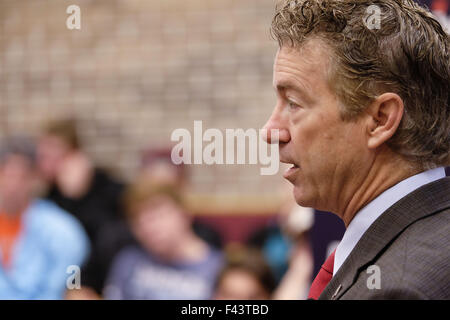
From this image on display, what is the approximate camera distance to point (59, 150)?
6.03 m

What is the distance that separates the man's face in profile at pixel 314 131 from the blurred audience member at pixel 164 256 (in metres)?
3.34

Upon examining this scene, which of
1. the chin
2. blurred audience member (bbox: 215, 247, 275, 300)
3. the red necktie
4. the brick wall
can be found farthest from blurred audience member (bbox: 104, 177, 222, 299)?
the chin

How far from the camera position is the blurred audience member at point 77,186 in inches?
232

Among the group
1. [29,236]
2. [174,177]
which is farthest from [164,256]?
[29,236]

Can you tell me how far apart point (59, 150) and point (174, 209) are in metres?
1.32

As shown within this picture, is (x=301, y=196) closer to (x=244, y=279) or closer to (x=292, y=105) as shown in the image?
(x=292, y=105)

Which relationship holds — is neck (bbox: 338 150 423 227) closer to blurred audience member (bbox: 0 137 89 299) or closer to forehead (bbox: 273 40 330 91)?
forehead (bbox: 273 40 330 91)

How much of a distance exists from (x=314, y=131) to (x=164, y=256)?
370cm

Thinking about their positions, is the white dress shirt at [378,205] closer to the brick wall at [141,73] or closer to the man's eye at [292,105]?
the man's eye at [292,105]

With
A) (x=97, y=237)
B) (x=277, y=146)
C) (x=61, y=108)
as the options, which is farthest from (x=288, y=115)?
(x=61, y=108)

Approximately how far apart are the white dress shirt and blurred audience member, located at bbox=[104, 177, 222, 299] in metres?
3.37

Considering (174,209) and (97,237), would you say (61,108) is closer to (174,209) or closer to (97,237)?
(97,237)

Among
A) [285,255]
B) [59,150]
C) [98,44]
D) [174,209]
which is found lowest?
[285,255]

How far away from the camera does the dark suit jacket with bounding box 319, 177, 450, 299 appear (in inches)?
55.7
